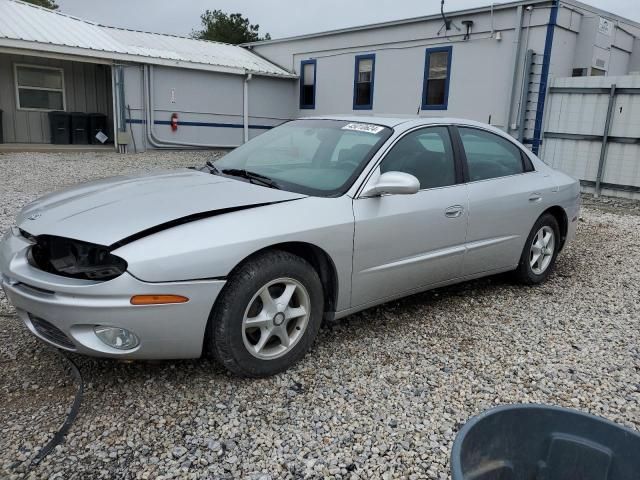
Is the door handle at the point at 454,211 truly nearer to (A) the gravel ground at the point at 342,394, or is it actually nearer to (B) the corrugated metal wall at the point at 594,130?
(A) the gravel ground at the point at 342,394

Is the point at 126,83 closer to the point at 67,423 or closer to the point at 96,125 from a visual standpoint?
the point at 96,125

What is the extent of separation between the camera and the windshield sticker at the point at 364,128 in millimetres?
3846

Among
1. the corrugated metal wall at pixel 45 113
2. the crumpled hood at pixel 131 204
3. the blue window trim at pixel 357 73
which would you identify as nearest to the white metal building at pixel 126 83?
the corrugated metal wall at pixel 45 113

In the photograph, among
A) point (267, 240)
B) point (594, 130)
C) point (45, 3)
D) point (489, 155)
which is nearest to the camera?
point (267, 240)

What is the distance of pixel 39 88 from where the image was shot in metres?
15.8

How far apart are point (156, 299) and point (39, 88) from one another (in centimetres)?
1582

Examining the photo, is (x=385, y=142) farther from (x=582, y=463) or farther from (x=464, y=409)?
(x=582, y=463)

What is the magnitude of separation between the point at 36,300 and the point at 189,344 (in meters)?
0.77

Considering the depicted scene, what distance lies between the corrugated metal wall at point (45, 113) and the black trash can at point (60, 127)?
18.4 inches

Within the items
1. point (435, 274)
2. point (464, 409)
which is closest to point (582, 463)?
point (464, 409)

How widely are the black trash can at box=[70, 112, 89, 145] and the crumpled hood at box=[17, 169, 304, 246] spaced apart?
45.4 ft

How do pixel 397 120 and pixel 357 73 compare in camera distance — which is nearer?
pixel 397 120

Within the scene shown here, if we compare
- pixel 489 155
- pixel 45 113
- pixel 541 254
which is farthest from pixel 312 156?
pixel 45 113

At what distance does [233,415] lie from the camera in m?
2.72
